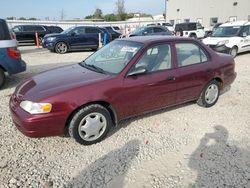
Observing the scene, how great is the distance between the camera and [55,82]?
12.5 feet

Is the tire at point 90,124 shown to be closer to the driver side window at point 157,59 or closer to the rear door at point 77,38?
the driver side window at point 157,59

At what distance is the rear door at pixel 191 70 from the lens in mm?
4520

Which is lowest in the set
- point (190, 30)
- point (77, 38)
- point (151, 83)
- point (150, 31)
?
point (151, 83)

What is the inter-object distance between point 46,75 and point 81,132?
134 cm

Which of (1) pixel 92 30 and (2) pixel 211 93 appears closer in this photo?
(2) pixel 211 93

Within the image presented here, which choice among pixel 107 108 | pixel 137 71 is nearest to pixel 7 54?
pixel 107 108

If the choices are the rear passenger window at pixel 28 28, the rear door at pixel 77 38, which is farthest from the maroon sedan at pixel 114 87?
the rear passenger window at pixel 28 28

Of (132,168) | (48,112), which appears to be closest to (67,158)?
(48,112)

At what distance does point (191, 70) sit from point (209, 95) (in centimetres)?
91

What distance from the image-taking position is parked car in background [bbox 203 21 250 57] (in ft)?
37.8

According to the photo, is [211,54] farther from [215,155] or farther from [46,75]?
[46,75]

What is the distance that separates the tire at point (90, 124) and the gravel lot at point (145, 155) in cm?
15

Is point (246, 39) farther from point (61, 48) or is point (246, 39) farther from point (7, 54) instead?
point (7, 54)

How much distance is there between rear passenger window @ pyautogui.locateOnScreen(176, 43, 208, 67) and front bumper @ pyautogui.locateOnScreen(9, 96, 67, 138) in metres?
2.41
